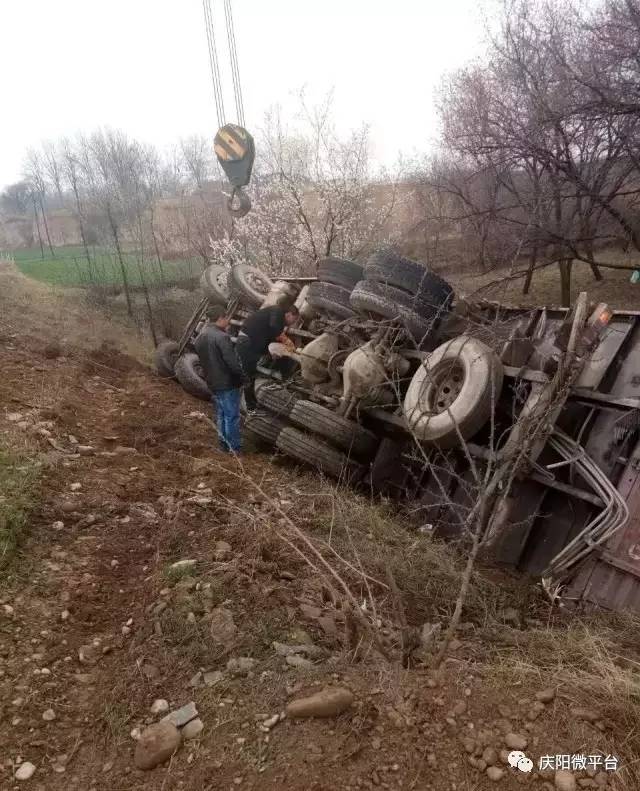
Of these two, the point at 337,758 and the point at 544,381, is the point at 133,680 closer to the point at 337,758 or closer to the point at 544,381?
the point at 337,758

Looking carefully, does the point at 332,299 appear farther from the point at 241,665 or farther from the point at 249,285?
the point at 241,665

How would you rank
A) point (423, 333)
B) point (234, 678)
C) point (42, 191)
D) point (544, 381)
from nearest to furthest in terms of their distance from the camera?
point (234, 678), point (544, 381), point (423, 333), point (42, 191)

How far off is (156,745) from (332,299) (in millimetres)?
4756

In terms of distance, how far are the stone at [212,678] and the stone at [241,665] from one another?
0.17ft

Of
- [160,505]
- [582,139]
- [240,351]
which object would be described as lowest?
[160,505]

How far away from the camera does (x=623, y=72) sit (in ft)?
26.2

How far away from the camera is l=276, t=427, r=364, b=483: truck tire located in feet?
16.0

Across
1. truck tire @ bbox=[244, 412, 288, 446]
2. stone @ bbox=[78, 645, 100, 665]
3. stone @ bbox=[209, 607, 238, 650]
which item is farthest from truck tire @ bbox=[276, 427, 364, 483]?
stone @ bbox=[78, 645, 100, 665]

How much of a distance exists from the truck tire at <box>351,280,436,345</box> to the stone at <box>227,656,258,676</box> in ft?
10.9

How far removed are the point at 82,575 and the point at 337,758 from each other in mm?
Answer: 1907

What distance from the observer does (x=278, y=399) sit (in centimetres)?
570

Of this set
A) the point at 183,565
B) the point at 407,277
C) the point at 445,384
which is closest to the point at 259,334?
the point at 407,277

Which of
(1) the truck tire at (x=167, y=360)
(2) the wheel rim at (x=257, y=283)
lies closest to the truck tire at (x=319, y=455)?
(2) the wheel rim at (x=257, y=283)

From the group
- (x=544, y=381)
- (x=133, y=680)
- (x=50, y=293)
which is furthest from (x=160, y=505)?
(x=50, y=293)
